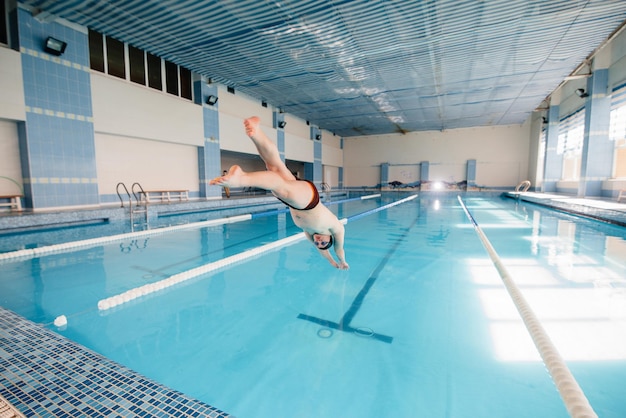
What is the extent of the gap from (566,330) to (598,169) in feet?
38.0

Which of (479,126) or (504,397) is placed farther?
(479,126)

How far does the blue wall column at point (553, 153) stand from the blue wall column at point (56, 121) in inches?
770

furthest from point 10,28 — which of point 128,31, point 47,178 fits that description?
point 47,178

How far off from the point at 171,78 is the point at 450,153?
755 inches

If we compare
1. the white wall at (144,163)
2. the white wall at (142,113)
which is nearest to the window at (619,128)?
the white wall at (142,113)

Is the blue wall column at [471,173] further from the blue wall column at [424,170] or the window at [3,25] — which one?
the window at [3,25]

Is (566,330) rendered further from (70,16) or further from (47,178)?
(70,16)

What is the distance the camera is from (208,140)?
1190 cm

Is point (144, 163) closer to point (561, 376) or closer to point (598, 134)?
point (561, 376)

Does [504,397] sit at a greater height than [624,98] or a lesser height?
lesser

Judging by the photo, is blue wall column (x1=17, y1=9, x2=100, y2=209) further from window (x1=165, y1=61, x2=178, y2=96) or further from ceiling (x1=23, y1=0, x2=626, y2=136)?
window (x1=165, y1=61, x2=178, y2=96)

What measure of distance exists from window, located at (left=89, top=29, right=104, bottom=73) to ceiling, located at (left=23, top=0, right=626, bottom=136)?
1.87 ft

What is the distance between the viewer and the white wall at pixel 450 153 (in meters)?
20.5

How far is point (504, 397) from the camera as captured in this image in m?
1.63
